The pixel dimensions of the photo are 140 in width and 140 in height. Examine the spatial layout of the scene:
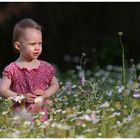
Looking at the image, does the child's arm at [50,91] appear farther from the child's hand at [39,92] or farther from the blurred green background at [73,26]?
the blurred green background at [73,26]

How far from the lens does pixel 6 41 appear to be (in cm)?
1231

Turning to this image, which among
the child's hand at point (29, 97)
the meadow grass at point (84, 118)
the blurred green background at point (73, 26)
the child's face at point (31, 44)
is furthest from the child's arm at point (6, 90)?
the blurred green background at point (73, 26)

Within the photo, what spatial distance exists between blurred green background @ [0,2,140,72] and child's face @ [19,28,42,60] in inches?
260

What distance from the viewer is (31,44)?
541 centimetres

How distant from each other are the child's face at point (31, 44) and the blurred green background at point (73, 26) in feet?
21.7

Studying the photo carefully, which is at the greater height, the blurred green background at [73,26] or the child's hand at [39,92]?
the blurred green background at [73,26]

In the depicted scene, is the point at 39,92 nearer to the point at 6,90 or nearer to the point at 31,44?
the point at 6,90

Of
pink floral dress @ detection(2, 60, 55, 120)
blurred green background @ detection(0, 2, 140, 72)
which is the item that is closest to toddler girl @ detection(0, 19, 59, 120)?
pink floral dress @ detection(2, 60, 55, 120)

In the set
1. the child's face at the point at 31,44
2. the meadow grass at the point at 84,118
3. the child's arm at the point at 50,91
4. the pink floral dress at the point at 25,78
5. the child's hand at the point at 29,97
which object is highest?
the child's face at the point at 31,44

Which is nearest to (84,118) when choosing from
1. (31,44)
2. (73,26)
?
(31,44)

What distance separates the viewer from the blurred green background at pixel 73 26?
1209cm

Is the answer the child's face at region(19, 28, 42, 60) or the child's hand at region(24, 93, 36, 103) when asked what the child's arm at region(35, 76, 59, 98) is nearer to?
the child's hand at region(24, 93, 36, 103)

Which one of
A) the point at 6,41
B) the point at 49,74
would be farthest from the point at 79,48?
the point at 49,74

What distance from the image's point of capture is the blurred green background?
12086 mm
